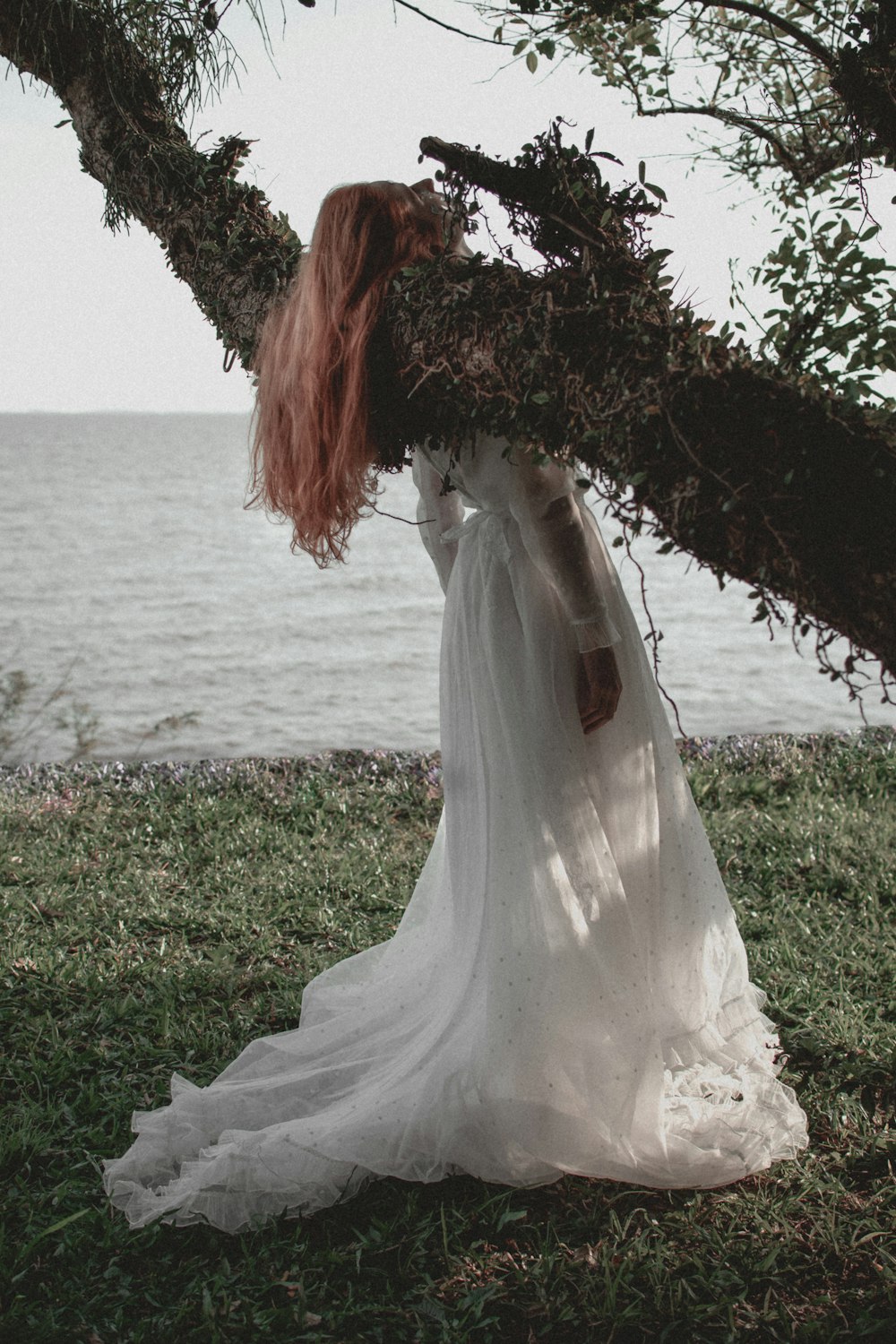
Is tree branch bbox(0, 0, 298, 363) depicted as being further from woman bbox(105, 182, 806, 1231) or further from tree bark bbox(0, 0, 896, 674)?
tree bark bbox(0, 0, 896, 674)

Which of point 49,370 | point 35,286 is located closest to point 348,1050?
point 35,286

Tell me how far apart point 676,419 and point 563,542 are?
847 millimetres

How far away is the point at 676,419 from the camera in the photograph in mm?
1805

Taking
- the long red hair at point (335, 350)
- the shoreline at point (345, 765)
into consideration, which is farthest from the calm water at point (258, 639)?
the long red hair at point (335, 350)

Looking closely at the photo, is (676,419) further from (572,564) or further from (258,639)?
(258,639)

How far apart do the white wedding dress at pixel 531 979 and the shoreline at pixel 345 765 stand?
3.23 meters

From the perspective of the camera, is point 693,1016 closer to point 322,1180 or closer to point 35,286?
point 322,1180

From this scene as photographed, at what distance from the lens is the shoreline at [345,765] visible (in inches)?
247

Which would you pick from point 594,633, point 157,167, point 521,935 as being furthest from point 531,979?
point 157,167

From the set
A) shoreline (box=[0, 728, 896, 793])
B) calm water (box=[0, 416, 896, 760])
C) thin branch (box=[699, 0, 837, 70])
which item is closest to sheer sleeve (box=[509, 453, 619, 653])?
thin branch (box=[699, 0, 837, 70])

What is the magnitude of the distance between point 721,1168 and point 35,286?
1779 inches

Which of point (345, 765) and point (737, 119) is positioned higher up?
point (737, 119)

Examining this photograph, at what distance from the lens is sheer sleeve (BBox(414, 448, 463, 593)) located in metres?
3.07

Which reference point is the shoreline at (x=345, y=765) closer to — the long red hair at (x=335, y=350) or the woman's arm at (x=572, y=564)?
the woman's arm at (x=572, y=564)
